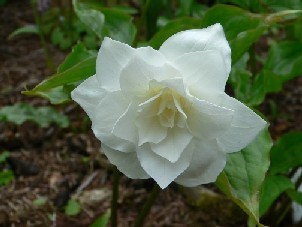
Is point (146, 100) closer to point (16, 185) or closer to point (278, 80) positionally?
point (278, 80)

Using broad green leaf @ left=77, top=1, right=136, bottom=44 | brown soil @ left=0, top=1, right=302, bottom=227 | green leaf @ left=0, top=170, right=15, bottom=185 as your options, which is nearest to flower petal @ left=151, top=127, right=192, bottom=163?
broad green leaf @ left=77, top=1, right=136, bottom=44

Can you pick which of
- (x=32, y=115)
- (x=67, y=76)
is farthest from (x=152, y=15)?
(x=67, y=76)

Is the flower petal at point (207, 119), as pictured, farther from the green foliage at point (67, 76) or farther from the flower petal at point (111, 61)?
the green foliage at point (67, 76)

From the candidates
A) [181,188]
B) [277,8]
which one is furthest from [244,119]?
[181,188]

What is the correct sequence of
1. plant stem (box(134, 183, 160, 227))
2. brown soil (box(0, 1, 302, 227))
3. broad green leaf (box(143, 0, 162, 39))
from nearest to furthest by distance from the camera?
plant stem (box(134, 183, 160, 227))
brown soil (box(0, 1, 302, 227))
broad green leaf (box(143, 0, 162, 39))

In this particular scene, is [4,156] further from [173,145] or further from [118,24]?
Result: [173,145]

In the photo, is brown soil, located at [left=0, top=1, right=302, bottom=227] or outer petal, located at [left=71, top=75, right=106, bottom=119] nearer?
outer petal, located at [left=71, top=75, right=106, bottom=119]

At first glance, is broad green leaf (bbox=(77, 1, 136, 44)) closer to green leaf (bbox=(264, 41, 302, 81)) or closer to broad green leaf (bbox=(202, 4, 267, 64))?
broad green leaf (bbox=(202, 4, 267, 64))

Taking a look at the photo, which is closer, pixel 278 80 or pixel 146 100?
pixel 146 100
